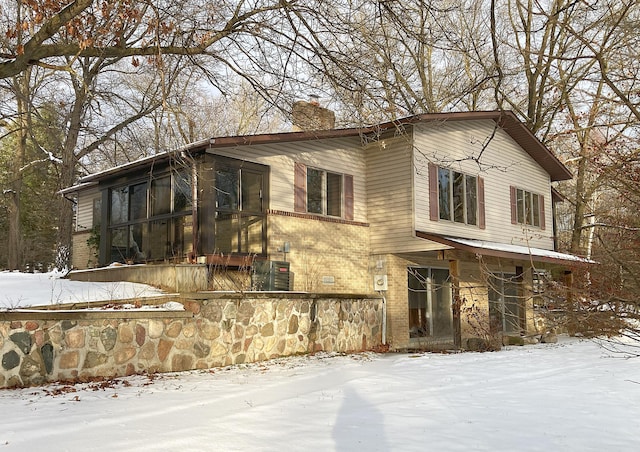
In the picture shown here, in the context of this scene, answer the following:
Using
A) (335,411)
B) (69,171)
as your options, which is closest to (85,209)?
(69,171)

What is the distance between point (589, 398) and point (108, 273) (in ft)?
34.9

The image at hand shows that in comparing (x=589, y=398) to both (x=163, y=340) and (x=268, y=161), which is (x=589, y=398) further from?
(x=268, y=161)

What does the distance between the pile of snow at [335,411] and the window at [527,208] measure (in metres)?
9.11

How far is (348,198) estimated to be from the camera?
1565cm

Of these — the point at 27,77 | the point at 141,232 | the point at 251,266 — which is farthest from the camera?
the point at 27,77

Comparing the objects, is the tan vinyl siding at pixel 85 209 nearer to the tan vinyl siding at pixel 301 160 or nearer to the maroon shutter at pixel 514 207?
the tan vinyl siding at pixel 301 160

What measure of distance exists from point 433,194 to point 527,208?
5.66 meters

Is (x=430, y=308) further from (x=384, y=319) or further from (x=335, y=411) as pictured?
(x=335, y=411)

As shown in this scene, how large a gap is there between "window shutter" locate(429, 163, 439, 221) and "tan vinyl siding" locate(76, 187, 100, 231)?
10.4 metres

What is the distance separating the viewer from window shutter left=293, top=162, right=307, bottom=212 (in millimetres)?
14456

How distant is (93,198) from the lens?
1873 cm

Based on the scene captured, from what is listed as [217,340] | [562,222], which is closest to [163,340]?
[217,340]

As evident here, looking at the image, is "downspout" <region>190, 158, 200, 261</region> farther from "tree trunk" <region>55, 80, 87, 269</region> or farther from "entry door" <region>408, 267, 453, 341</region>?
"tree trunk" <region>55, 80, 87, 269</region>

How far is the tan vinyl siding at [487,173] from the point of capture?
50.2 feet
